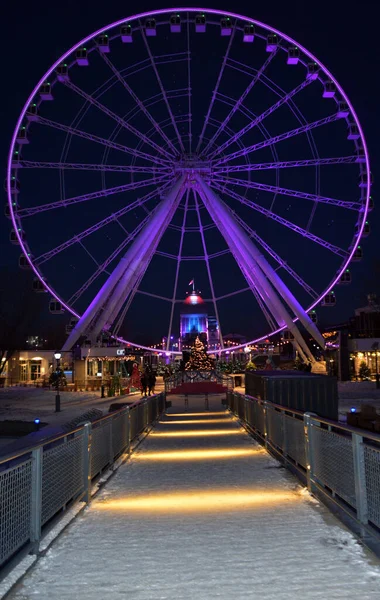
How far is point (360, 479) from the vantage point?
649 cm

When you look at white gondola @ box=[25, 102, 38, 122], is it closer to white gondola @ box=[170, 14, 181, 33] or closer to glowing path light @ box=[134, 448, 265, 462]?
white gondola @ box=[170, 14, 181, 33]

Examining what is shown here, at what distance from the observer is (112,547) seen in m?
6.36

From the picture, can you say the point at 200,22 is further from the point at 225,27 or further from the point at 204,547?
the point at 204,547

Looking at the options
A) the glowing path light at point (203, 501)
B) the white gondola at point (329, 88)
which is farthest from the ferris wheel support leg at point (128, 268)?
the glowing path light at point (203, 501)

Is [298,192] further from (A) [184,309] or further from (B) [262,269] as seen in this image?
(A) [184,309]

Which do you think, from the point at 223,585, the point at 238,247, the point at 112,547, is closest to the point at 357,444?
the point at 223,585

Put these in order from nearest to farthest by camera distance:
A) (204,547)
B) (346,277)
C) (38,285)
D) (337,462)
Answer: (204,547) → (337,462) → (38,285) → (346,277)

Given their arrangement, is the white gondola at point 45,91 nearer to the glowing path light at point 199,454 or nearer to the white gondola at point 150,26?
the white gondola at point 150,26

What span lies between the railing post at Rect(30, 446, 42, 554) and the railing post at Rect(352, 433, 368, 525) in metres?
2.96

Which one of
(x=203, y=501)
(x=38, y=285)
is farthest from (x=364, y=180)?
(x=203, y=501)

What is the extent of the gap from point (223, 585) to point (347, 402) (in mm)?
30697

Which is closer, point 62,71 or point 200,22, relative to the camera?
point 62,71

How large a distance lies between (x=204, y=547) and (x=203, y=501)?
89.4 inches

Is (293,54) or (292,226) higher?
(293,54)
